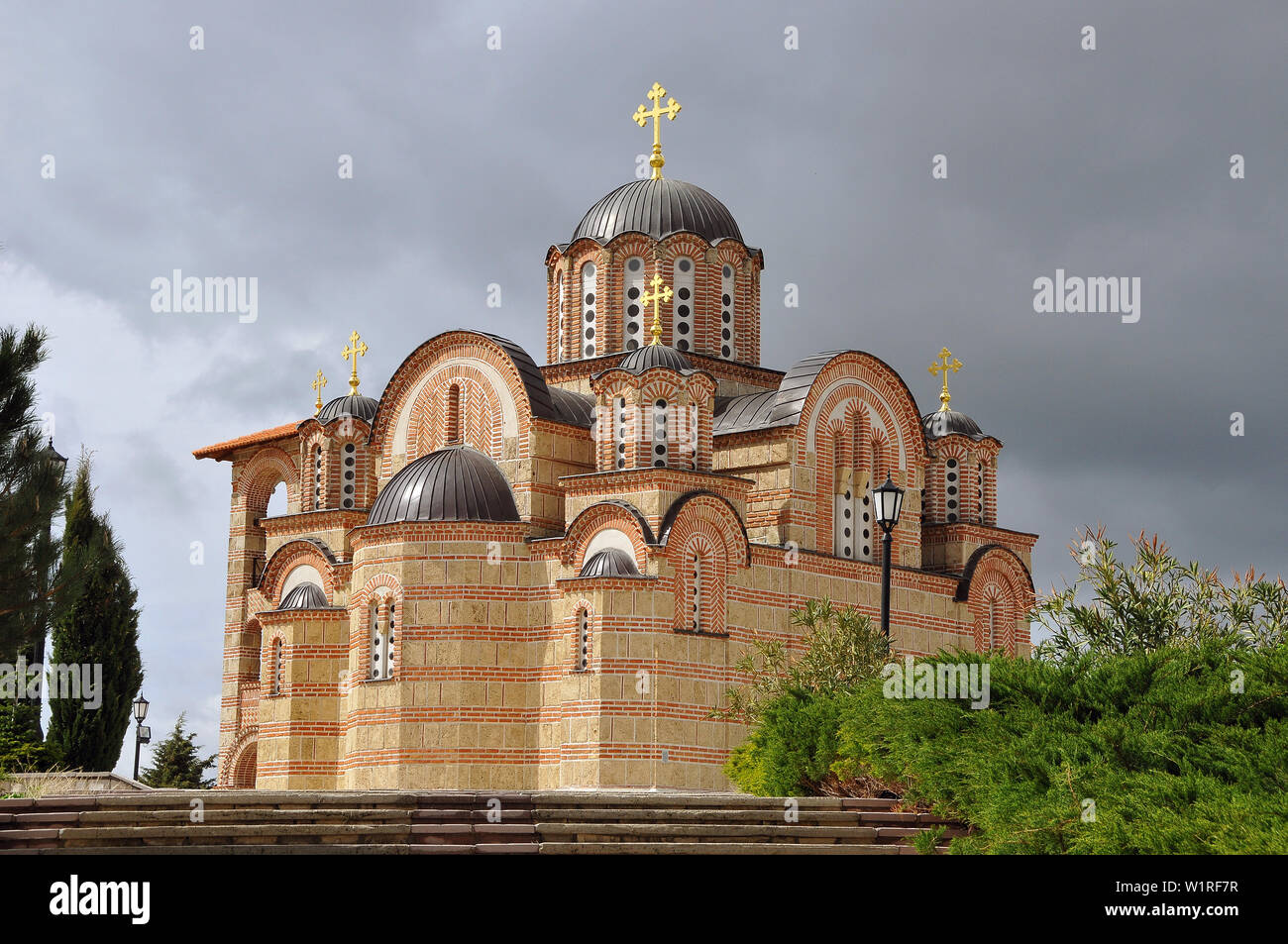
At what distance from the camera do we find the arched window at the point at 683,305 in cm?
3206

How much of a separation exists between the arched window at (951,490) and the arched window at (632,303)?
6.43 meters

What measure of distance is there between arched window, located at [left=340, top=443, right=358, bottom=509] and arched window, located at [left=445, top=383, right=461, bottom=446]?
2829mm

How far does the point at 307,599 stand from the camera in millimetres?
30641

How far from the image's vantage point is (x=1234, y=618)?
18.1m

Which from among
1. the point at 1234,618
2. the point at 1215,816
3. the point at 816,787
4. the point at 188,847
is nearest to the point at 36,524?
the point at 188,847

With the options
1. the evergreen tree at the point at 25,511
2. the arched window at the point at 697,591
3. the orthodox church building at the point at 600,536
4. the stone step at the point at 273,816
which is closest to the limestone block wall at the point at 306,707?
the orthodox church building at the point at 600,536

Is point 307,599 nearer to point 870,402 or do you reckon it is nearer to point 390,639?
point 390,639

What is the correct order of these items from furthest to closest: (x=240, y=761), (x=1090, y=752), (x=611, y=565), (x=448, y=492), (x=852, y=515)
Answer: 1. (x=240, y=761)
2. (x=852, y=515)
3. (x=448, y=492)
4. (x=611, y=565)
5. (x=1090, y=752)

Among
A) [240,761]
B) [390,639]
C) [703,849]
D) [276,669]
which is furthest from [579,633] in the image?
[703,849]

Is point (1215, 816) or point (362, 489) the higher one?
point (362, 489)

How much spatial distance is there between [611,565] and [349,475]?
8172 mm

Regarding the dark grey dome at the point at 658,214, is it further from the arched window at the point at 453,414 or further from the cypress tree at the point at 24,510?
the cypress tree at the point at 24,510

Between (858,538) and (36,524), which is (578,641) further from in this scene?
(36,524)

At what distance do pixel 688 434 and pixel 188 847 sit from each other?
601 inches
